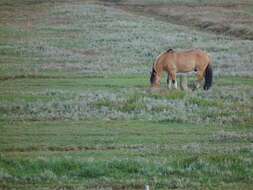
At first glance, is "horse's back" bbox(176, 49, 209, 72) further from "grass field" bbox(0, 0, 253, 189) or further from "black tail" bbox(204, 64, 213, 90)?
"grass field" bbox(0, 0, 253, 189)

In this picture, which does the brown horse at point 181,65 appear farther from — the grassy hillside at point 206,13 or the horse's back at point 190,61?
the grassy hillside at point 206,13

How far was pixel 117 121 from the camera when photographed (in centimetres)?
2433

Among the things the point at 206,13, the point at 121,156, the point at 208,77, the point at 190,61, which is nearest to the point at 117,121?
the point at 121,156

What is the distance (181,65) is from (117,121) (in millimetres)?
7850

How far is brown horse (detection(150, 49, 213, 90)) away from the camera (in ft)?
103

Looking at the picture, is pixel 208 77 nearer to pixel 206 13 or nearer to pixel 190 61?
pixel 190 61

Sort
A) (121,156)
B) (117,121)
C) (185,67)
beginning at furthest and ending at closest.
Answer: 1. (185,67)
2. (117,121)
3. (121,156)

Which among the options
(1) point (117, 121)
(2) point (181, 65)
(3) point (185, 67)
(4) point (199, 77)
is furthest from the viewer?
(4) point (199, 77)

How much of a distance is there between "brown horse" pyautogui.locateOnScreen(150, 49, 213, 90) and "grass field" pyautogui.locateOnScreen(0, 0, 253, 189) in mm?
636

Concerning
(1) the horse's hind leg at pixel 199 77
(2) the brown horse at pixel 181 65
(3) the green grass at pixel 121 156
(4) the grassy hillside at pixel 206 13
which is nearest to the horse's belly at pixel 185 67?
(2) the brown horse at pixel 181 65

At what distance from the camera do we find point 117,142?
20.8 meters

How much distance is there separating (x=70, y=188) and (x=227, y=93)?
48.3 feet

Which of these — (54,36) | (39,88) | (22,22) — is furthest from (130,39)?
(39,88)

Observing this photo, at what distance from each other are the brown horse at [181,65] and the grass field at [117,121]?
2.09ft
